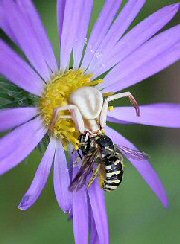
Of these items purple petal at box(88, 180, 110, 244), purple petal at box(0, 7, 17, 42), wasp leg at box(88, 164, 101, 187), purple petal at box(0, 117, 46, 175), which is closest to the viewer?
purple petal at box(0, 117, 46, 175)

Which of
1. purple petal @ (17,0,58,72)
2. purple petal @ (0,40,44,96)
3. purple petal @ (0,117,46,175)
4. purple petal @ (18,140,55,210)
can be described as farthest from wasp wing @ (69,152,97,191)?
purple petal @ (17,0,58,72)

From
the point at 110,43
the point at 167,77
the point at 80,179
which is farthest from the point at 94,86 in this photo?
the point at 167,77

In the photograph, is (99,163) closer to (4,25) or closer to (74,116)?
(74,116)

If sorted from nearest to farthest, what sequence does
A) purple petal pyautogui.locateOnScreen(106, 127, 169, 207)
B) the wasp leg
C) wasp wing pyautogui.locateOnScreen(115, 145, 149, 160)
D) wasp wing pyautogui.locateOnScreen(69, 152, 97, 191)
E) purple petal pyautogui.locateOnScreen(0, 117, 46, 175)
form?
purple petal pyautogui.locateOnScreen(0, 117, 46, 175) → wasp wing pyautogui.locateOnScreen(69, 152, 97, 191) → the wasp leg → wasp wing pyautogui.locateOnScreen(115, 145, 149, 160) → purple petal pyautogui.locateOnScreen(106, 127, 169, 207)

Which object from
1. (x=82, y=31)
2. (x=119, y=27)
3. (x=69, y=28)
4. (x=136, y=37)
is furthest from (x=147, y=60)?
(x=69, y=28)

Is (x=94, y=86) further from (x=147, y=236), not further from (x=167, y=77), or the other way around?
(x=167, y=77)

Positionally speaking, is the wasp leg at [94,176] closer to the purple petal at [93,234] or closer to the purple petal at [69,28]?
the purple petal at [93,234]

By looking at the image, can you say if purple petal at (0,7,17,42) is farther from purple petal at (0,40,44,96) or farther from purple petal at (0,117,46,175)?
purple petal at (0,117,46,175)
